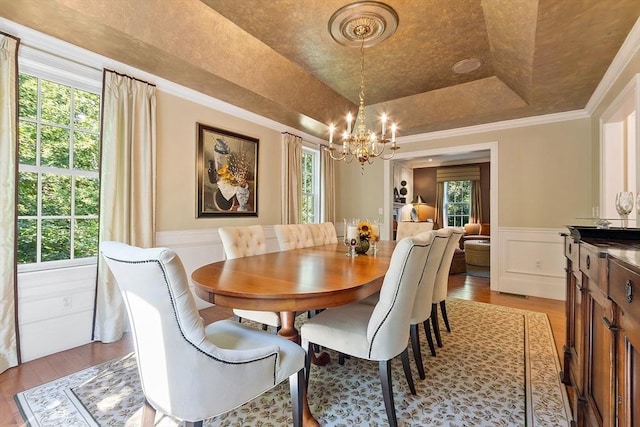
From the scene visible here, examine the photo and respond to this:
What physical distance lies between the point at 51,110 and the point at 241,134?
6.13 ft

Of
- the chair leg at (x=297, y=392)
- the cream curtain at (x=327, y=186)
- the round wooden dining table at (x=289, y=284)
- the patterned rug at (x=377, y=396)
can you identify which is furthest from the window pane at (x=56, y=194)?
the cream curtain at (x=327, y=186)

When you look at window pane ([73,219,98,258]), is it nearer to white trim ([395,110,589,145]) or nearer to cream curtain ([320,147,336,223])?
cream curtain ([320,147,336,223])

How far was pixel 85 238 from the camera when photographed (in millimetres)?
2551

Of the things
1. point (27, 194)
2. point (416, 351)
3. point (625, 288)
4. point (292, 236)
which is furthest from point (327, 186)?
point (625, 288)

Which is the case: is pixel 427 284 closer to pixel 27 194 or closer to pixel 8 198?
pixel 8 198

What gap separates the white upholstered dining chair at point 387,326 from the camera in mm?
1384

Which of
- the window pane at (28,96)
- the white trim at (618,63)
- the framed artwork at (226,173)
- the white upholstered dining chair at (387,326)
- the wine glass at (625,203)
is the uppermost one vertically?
the white trim at (618,63)

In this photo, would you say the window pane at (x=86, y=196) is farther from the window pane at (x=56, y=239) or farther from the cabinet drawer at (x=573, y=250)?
the cabinet drawer at (x=573, y=250)

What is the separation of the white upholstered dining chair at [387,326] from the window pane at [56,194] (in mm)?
2346

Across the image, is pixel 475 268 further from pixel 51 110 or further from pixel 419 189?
pixel 51 110

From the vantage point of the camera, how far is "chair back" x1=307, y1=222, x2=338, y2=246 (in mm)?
3285

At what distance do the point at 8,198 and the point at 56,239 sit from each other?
505mm

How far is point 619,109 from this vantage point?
8.99 feet

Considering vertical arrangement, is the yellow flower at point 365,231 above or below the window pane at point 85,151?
below
